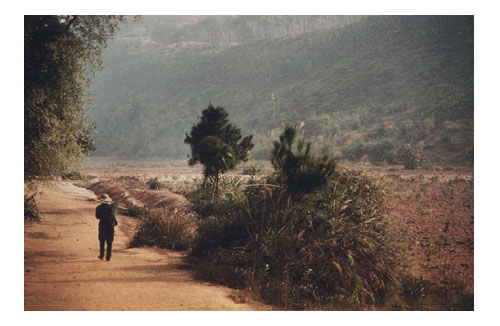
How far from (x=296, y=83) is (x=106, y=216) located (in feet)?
71.8

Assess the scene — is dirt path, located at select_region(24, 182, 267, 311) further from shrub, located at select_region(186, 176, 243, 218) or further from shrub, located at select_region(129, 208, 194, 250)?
shrub, located at select_region(186, 176, 243, 218)

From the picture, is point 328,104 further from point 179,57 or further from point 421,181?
point 421,181

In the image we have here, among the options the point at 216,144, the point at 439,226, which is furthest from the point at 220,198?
the point at 439,226

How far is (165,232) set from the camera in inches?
327

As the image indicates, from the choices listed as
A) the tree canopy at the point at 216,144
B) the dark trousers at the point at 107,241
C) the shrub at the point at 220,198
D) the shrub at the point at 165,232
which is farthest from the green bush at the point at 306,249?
the tree canopy at the point at 216,144

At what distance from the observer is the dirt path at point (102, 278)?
4.86 metres

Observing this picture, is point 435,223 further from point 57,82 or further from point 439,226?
point 57,82

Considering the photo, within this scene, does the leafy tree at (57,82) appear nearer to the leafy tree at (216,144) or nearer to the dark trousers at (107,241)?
the dark trousers at (107,241)

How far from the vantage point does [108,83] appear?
561 inches

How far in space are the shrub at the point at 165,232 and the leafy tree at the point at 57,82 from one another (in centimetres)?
198

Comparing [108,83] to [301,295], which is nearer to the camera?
[301,295]

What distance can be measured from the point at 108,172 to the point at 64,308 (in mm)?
10070
